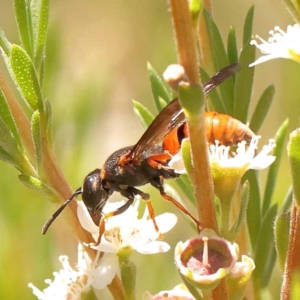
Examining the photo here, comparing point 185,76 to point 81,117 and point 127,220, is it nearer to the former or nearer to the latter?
point 127,220

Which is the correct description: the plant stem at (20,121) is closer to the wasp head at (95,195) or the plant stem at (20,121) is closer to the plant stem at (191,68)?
the wasp head at (95,195)

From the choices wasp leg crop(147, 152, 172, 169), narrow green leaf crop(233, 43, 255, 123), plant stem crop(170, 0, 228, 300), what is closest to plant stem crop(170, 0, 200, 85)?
plant stem crop(170, 0, 228, 300)

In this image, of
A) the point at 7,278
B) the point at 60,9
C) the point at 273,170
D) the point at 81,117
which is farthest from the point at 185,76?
the point at 60,9

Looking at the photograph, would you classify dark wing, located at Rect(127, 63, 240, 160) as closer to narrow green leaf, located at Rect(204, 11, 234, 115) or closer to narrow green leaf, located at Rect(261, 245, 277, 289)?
narrow green leaf, located at Rect(204, 11, 234, 115)

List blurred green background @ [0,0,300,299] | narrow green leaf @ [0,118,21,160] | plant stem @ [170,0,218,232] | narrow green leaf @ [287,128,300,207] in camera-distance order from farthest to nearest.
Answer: blurred green background @ [0,0,300,299] < narrow green leaf @ [0,118,21,160] < narrow green leaf @ [287,128,300,207] < plant stem @ [170,0,218,232]

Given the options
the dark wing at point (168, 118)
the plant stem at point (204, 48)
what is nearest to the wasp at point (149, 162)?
the dark wing at point (168, 118)
